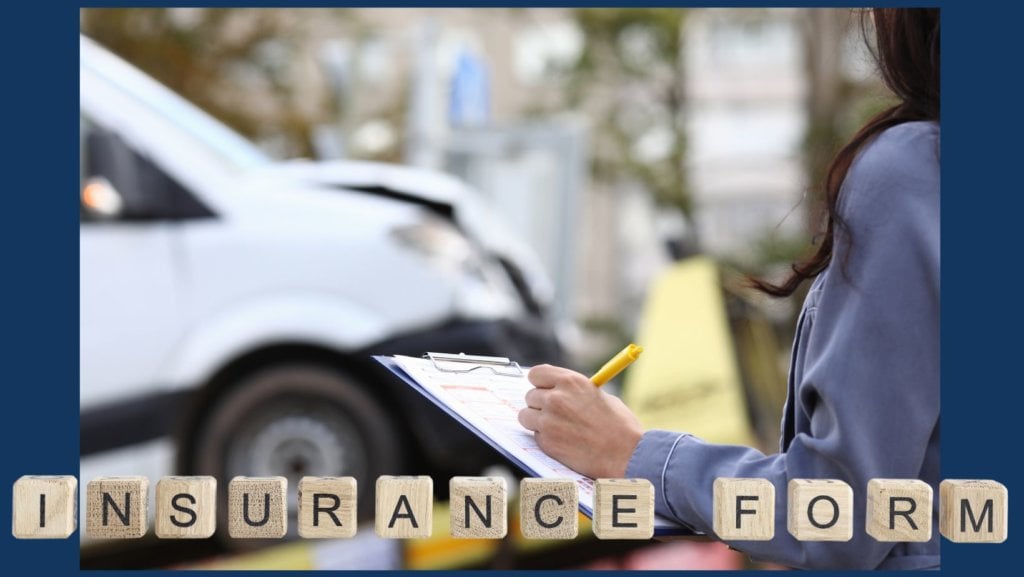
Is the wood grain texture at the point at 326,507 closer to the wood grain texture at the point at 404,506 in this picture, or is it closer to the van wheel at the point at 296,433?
the wood grain texture at the point at 404,506

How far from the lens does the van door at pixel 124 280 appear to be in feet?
10.9

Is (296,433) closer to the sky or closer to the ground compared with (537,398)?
closer to the ground

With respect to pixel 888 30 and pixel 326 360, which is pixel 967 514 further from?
pixel 326 360

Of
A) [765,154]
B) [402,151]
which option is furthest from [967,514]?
[765,154]

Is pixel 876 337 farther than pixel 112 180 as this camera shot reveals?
No

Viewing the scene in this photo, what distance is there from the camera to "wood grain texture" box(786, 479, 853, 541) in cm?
110

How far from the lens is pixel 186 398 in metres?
3.44

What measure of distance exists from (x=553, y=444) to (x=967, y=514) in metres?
0.56

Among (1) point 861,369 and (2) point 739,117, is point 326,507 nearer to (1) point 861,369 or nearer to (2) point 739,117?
(1) point 861,369

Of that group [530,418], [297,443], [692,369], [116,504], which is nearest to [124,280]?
[297,443]

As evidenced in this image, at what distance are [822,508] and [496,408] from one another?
0.31 metres

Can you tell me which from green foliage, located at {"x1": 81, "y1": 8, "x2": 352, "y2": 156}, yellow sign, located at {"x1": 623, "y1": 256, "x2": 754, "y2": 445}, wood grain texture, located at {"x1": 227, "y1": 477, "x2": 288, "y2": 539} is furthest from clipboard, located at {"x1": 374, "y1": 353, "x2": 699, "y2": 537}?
green foliage, located at {"x1": 81, "y1": 8, "x2": 352, "y2": 156}

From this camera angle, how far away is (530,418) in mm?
1237
